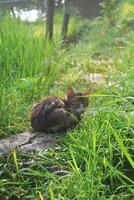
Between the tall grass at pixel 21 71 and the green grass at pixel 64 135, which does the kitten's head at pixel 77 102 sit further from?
Result: the tall grass at pixel 21 71

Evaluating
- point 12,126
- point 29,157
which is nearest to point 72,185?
point 29,157

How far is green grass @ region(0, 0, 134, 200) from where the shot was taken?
→ 8.00 feet

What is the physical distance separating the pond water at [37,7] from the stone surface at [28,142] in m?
11.0

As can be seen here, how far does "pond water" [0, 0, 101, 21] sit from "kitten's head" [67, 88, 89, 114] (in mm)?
10745

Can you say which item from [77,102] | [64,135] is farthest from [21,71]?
[64,135]

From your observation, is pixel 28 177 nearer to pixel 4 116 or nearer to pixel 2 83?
pixel 4 116

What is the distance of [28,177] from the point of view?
2.81m

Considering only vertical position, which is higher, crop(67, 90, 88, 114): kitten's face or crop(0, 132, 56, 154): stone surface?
crop(67, 90, 88, 114): kitten's face

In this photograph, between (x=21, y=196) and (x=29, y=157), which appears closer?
(x=21, y=196)

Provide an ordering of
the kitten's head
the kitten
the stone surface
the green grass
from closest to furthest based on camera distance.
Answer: the green grass, the stone surface, the kitten, the kitten's head

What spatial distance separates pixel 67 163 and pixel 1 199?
1.65 feet

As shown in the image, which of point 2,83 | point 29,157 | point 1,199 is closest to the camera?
point 1,199

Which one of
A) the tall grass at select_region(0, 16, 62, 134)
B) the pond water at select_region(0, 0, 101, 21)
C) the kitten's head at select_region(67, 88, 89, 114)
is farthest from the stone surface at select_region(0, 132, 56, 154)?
the pond water at select_region(0, 0, 101, 21)

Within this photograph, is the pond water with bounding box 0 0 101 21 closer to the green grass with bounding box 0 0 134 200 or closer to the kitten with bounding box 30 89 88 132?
the green grass with bounding box 0 0 134 200
